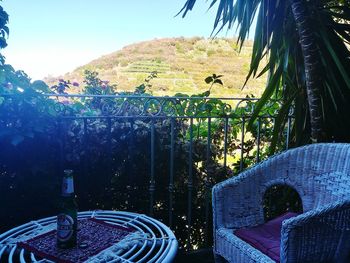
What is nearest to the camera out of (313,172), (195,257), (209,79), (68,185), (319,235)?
(68,185)

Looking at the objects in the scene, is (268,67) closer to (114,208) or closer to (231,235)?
(231,235)

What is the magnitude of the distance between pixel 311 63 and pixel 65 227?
4.89 ft

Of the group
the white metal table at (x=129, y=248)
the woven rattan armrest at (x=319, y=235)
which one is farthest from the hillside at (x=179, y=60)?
the woven rattan armrest at (x=319, y=235)

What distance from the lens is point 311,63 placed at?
1.93 meters

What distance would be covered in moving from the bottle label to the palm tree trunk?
1.43m

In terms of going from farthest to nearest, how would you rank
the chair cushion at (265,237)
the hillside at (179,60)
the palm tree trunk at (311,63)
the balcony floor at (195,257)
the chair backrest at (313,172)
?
the hillside at (179,60), the balcony floor at (195,257), the palm tree trunk at (311,63), the chair backrest at (313,172), the chair cushion at (265,237)

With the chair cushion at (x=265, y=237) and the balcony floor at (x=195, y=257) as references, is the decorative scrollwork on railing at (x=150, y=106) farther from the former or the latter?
the balcony floor at (x=195, y=257)

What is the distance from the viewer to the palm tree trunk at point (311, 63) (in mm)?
1872

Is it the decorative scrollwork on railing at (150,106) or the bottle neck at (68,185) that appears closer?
the bottle neck at (68,185)

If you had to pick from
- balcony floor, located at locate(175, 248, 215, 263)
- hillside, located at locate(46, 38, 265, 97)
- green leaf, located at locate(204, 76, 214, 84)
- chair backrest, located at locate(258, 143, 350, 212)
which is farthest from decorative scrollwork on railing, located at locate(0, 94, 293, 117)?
hillside, located at locate(46, 38, 265, 97)

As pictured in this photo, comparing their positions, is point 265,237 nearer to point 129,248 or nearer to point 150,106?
point 129,248

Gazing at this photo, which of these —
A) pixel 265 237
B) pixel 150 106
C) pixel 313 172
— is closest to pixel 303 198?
pixel 313 172

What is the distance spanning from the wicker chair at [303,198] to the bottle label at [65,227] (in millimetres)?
694

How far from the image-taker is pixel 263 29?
81.1 inches
